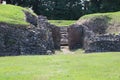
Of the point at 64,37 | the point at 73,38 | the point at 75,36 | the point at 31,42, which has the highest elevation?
the point at 31,42

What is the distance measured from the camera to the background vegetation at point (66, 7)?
6386 cm

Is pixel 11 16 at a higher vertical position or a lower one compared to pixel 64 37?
higher

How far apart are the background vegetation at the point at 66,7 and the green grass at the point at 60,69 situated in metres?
43.2

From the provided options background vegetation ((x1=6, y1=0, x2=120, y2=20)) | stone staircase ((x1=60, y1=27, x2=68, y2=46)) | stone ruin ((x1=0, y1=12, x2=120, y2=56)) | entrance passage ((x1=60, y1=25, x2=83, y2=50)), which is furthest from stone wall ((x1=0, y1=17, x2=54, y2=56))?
background vegetation ((x1=6, y1=0, x2=120, y2=20))

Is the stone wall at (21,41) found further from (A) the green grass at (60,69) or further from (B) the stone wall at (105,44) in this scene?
(A) the green grass at (60,69)

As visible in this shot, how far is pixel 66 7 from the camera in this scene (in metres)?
65.1

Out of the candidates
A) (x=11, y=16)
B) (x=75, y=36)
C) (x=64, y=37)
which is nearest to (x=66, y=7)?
(x=64, y=37)

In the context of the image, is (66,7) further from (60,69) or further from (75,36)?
(60,69)

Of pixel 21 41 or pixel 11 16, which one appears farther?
pixel 11 16

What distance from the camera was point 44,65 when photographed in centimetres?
1878

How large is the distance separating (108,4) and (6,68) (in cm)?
4732

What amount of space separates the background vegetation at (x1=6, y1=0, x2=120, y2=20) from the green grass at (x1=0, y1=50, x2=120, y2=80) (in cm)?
4316

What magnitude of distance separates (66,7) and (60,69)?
158 feet

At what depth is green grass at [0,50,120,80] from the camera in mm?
15453
